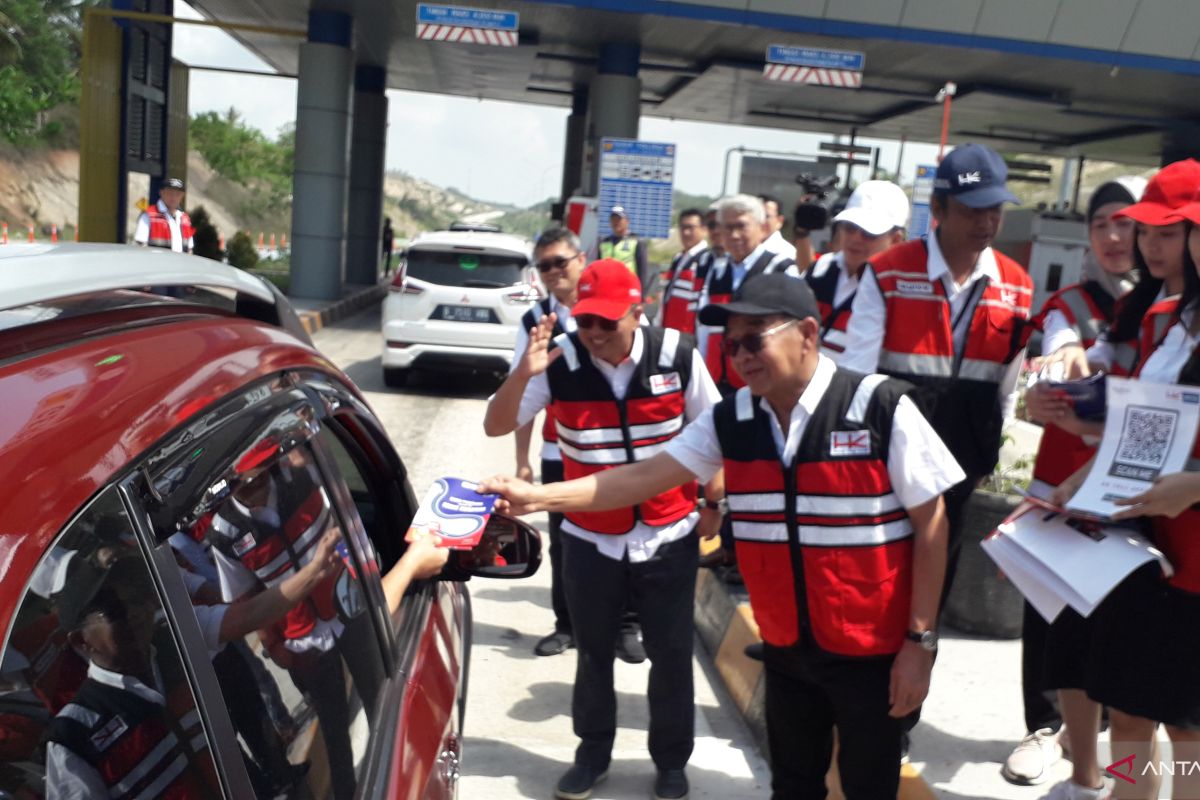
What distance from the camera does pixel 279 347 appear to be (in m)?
2.15

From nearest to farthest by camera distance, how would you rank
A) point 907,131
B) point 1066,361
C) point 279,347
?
point 279,347 → point 1066,361 → point 907,131

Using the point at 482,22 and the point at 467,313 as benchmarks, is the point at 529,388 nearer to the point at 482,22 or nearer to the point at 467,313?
the point at 467,313

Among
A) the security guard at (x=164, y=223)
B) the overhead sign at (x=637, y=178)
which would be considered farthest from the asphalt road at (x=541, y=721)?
the overhead sign at (x=637, y=178)

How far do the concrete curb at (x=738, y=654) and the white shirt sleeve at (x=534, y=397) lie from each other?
127 cm

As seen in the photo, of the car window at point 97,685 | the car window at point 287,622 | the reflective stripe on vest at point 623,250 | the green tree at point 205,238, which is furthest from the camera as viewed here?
the green tree at point 205,238

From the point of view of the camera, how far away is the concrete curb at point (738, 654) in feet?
13.6

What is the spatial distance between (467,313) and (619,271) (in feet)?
29.0

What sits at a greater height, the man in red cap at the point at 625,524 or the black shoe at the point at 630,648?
the man in red cap at the point at 625,524

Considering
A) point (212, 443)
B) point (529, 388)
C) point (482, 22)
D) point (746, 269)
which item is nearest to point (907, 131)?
point (482, 22)

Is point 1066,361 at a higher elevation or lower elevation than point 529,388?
higher

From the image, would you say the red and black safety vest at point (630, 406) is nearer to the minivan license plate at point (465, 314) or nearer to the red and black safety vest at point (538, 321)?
the red and black safety vest at point (538, 321)

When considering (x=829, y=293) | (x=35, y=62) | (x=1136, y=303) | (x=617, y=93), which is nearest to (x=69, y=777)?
(x=1136, y=303)

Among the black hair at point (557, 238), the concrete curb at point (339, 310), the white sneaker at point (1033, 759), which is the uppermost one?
the black hair at point (557, 238)

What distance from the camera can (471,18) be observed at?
741 inches
